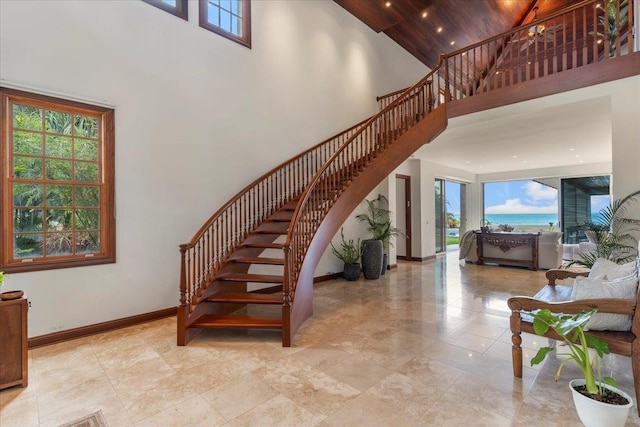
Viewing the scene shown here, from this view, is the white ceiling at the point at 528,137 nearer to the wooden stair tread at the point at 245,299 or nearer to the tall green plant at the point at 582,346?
the tall green plant at the point at 582,346

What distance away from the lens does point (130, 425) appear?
77.5 inches

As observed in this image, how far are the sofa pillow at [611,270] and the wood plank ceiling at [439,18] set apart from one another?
6686 millimetres

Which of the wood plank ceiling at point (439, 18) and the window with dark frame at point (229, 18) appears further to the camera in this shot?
the wood plank ceiling at point (439, 18)

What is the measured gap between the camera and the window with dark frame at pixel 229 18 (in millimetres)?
4590

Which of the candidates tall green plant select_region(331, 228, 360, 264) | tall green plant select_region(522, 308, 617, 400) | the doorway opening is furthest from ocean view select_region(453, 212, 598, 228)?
tall green plant select_region(522, 308, 617, 400)

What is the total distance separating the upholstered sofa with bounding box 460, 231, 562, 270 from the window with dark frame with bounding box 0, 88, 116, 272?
811cm

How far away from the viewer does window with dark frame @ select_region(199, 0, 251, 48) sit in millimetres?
4590

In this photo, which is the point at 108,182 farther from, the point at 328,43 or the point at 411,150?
the point at 328,43

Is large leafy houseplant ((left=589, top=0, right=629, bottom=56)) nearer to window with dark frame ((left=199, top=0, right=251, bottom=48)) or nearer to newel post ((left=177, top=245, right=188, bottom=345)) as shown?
window with dark frame ((left=199, top=0, right=251, bottom=48))

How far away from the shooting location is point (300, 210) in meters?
3.67

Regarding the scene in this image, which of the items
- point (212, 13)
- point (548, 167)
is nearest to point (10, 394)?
point (212, 13)

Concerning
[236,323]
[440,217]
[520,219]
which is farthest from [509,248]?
[520,219]

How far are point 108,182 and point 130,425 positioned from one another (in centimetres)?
278

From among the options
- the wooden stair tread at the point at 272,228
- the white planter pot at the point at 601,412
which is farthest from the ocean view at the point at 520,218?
the white planter pot at the point at 601,412
